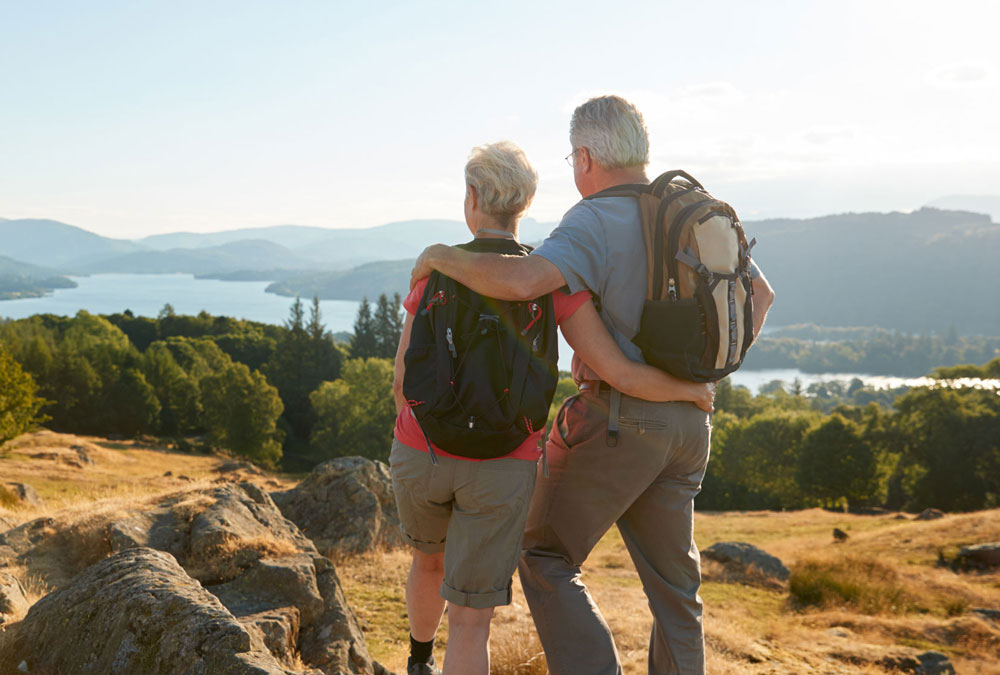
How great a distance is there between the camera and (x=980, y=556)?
15.9m

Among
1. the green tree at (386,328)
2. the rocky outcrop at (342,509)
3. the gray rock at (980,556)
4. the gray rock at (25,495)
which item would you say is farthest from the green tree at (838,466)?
the gray rock at (25,495)

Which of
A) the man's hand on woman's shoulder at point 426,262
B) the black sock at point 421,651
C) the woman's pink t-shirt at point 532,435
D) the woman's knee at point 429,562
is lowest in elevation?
the black sock at point 421,651

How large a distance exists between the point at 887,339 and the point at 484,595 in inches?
8613

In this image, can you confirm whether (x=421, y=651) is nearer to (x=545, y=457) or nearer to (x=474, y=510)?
(x=474, y=510)

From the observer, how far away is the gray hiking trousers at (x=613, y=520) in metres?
2.89

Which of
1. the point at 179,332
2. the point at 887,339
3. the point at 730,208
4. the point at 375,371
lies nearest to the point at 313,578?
the point at 730,208

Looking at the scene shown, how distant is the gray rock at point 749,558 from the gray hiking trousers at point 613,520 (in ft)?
38.2

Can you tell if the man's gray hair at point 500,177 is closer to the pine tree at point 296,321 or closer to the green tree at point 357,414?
the green tree at point 357,414

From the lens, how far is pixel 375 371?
54125mm

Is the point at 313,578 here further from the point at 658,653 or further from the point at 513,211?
the point at 513,211

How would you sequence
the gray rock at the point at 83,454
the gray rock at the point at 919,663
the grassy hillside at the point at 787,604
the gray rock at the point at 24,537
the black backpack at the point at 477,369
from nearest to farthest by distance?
the black backpack at the point at 477,369, the gray rock at the point at 24,537, the grassy hillside at the point at 787,604, the gray rock at the point at 919,663, the gray rock at the point at 83,454

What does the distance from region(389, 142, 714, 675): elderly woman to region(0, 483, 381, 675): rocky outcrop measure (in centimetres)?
154

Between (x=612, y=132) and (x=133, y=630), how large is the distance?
2910 mm

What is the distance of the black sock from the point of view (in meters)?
3.34
